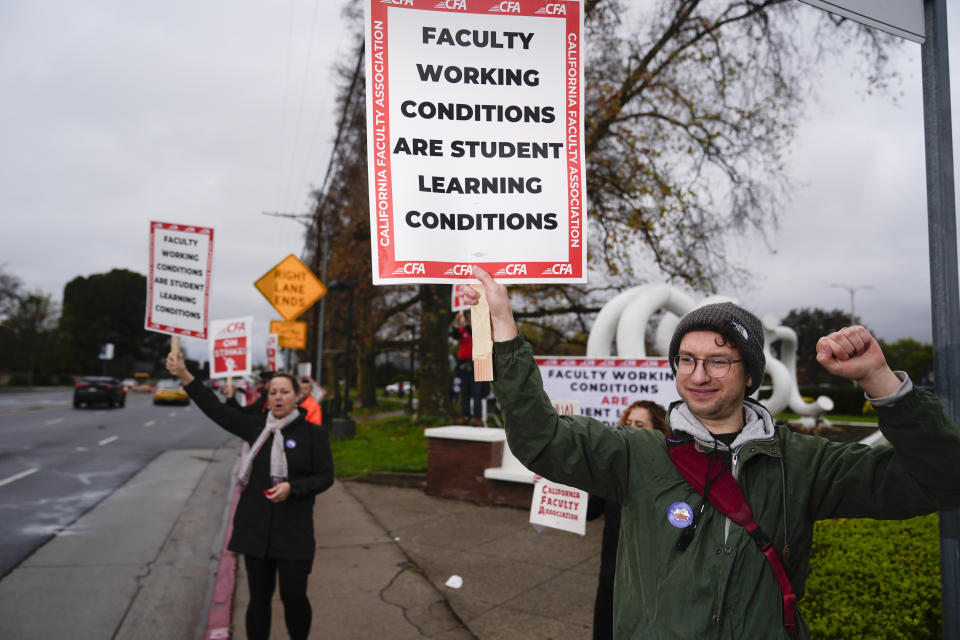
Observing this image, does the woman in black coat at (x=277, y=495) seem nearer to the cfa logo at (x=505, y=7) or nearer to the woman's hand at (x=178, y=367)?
the woman's hand at (x=178, y=367)

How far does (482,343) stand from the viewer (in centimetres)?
212

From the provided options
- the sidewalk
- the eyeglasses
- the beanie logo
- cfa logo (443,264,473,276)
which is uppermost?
cfa logo (443,264,473,276)

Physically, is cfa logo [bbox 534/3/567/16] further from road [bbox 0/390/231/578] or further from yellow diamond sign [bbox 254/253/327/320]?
yellow diamond sign [bbox 254/253/327/320]

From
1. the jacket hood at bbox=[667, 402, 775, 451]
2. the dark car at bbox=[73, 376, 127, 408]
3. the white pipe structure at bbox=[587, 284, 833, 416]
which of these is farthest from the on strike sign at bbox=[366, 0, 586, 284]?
the dark car at bbox=[73, 376, 127, 408]

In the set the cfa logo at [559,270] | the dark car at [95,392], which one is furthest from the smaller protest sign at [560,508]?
the dark car at [95,392]

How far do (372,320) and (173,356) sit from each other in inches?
928

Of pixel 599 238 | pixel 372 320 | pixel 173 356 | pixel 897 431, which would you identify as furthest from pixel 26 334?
pixel 897 431

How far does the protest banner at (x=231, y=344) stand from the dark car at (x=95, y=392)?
91.9 ft

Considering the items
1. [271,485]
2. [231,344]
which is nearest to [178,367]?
[271,485]

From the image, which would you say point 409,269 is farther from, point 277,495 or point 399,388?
point 399,388

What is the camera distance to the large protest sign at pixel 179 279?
529 cm

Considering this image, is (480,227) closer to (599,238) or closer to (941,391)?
(941,391)

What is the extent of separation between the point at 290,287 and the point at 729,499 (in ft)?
37.8

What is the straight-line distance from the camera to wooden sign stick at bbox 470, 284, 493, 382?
2.08 metres
